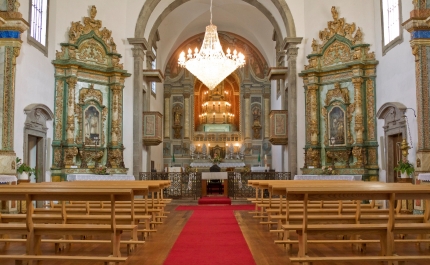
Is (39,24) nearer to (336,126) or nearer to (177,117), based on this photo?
(336,126)

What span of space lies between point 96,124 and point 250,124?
1219 cm

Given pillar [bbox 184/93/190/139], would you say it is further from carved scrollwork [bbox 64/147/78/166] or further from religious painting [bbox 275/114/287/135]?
carved scrollwork [bbox 64/147/78/166]

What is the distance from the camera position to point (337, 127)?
54.4ft

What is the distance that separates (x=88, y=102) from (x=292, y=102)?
24.1 feet

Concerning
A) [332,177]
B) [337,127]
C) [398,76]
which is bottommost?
[332,177]

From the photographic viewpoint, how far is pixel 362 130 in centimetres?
1580

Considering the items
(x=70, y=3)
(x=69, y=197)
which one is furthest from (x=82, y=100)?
(x=69, y=197)

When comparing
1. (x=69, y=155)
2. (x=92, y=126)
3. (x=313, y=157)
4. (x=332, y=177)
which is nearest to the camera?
(x=332, y=177)

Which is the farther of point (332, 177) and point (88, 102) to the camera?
point (88, 102)

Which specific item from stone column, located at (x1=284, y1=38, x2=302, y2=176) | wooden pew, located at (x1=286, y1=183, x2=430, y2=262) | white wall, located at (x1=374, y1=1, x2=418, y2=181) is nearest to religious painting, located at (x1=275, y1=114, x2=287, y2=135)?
stone column, located at (x1=284, y1=38, x2=302, y2=176)

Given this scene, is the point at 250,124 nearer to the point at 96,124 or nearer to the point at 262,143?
the point at 262,143

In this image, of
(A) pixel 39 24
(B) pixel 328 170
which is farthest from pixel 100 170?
(B) pixel 328 170

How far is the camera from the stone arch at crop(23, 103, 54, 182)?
43.7 feet

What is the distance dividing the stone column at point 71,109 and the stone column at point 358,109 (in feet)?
31.2
